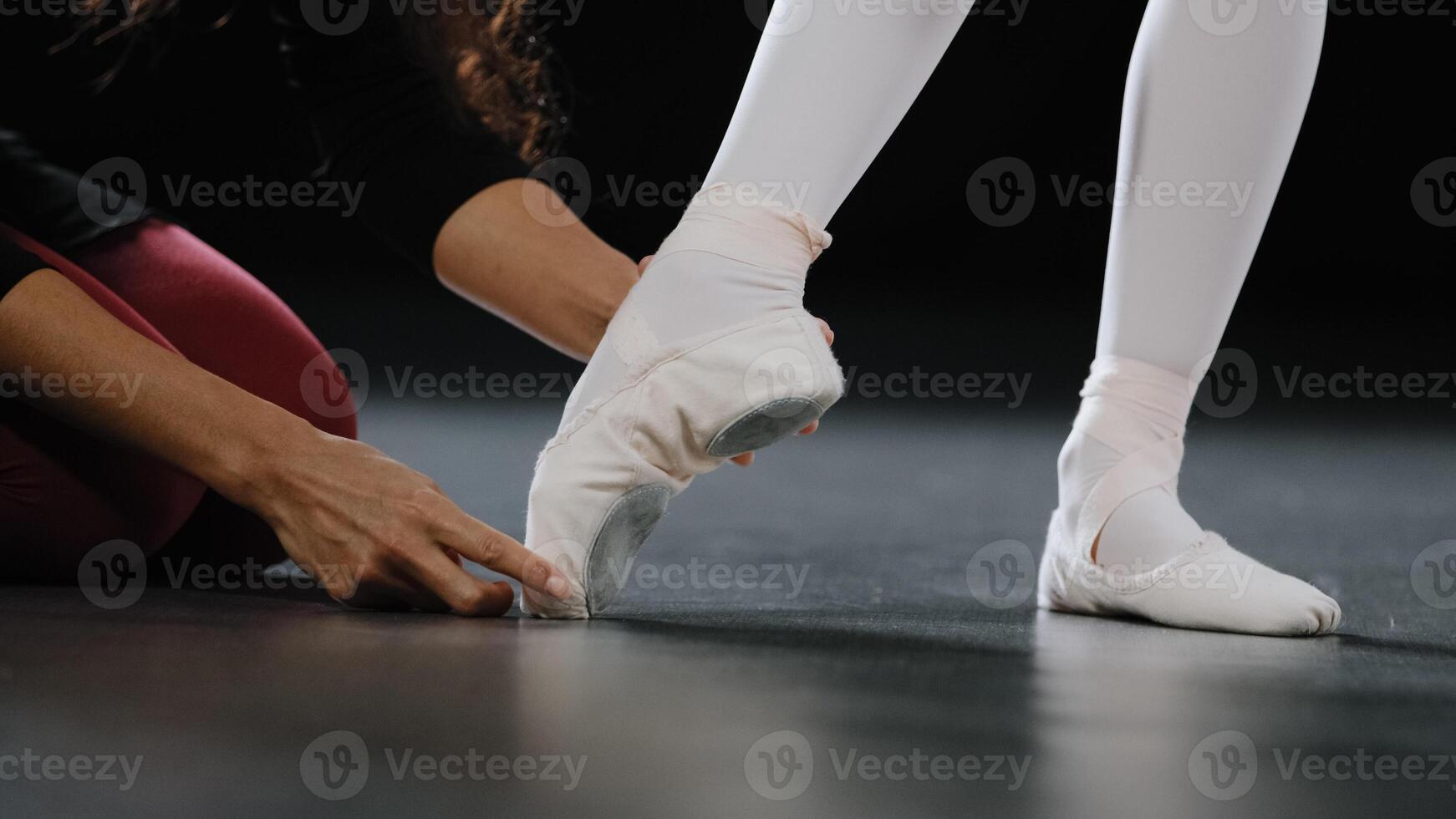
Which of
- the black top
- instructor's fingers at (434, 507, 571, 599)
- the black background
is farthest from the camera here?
the black background

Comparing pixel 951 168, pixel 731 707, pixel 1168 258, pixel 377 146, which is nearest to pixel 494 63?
pixel 377 146

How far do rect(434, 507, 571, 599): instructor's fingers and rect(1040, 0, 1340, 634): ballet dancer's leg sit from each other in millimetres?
328

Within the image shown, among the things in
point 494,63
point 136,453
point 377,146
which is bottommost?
point 136,453

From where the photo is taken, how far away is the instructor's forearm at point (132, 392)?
0.67 metres

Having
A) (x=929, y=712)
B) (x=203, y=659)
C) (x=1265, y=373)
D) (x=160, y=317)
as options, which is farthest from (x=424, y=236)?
(x=1265, y=373)

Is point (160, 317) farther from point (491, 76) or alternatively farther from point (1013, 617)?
point (1013, 617)

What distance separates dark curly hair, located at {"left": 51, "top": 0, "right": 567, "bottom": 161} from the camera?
37.3 inches

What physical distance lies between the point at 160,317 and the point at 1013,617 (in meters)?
0.58

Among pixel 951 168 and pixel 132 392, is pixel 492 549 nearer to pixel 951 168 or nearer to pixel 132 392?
pixel 132 392

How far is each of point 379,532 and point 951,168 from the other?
9.39 ft

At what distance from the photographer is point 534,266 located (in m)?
0.83

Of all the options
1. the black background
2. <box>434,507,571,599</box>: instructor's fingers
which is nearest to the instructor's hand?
<box>434,507,571,599</box>: instructor's fingers

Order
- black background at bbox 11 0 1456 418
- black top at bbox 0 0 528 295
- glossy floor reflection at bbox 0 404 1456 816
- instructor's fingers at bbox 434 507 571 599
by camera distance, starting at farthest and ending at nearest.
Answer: black background at bbox 11 0 1456 418 < black top at bbox 0 0 528 295 < instructor's fingers at bbox 434 507 571 599 < glossy floor reflection at bbox 0 404 1456 816

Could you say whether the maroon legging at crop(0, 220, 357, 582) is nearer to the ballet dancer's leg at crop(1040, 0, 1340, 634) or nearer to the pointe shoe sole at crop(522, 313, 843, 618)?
the pointe shoe sole at crop(522, 313, 843, 618)
